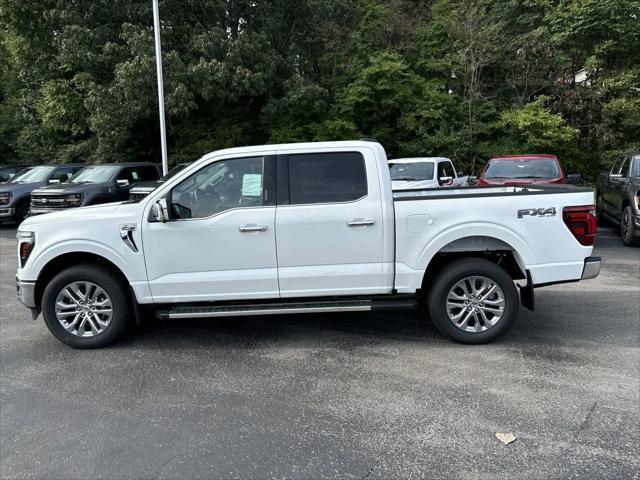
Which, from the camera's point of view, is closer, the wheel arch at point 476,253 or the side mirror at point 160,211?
the side mirror at point 160,211

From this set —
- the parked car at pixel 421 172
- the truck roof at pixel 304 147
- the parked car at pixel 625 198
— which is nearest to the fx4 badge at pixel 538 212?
the truck roof at pixel 304 147

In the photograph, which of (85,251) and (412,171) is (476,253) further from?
(412,171)

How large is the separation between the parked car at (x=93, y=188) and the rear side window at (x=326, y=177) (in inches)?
358

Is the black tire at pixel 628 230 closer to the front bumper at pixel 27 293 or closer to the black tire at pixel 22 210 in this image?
the front bumper at pixel 27 293

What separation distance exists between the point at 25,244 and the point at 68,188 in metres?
8.35

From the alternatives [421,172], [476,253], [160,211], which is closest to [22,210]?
[421,172]

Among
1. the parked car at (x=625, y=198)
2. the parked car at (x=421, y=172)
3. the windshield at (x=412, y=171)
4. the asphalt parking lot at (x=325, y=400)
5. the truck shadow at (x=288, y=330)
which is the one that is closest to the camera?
the asphalt parking lot at (x=325, y=400)

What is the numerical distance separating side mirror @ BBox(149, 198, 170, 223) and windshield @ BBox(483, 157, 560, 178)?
850 centimetres

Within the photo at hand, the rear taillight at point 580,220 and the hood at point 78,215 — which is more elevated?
the hood at point 78,215

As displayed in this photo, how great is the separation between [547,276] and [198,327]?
12.1 feet

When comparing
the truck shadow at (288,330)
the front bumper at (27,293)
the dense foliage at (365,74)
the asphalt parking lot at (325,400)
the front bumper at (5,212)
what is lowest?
the truck shadow at (288,330)

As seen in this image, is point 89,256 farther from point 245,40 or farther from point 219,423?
point 245,40

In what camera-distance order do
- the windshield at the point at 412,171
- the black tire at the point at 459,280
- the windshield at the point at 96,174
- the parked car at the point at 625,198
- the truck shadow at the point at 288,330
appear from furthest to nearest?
the windshield at the point at 96,174
the windshield at the point at 412,171
the parked car at the point at 625,198
the truck shadow at the point at 288,330
the black tire at the point at 459,280

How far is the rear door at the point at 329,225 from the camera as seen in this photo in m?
5.08
